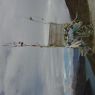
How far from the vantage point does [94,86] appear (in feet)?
16.0

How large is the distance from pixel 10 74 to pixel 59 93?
1.13 m

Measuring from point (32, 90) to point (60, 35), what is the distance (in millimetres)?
1127

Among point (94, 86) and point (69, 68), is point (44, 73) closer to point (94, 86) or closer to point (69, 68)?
point (69, 68)

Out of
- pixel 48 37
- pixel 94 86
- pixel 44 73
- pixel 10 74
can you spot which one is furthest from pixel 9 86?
pixel 94 86

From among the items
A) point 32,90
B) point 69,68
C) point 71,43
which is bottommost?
point 32,90

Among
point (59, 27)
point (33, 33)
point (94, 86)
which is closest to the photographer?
point (94, 86)

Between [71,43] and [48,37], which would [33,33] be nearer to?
[48,37]

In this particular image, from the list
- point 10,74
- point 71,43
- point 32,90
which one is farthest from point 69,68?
point 10,74

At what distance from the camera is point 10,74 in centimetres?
584

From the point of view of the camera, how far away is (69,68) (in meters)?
4.96

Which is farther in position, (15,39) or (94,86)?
(15,39)

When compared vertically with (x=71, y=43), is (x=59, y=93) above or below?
below

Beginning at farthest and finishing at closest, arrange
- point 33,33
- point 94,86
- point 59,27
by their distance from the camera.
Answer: point 33,33 < point 59,27 < point 94,86

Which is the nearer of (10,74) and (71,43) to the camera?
(71,43)
